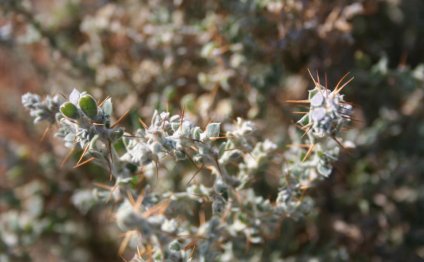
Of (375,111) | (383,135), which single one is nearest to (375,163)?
(383,135)

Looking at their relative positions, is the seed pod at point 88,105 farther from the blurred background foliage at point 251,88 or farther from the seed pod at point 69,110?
the blurred background foliage at point 251,88

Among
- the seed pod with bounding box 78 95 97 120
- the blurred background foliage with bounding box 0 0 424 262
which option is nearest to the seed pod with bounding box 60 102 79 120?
the seed pod with bounding box 78 95 97 120

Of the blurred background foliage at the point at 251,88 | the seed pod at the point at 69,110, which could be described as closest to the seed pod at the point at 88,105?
the seed pod at the point at 69,110

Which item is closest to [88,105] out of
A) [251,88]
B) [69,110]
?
[69,110]

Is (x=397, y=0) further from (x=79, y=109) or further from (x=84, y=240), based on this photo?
(x=84, y=240)

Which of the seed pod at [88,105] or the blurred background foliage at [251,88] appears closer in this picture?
the seed pod at [88,105]

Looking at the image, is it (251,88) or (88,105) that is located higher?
(88,105)

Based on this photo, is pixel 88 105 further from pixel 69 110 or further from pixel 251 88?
pixel 251 88
